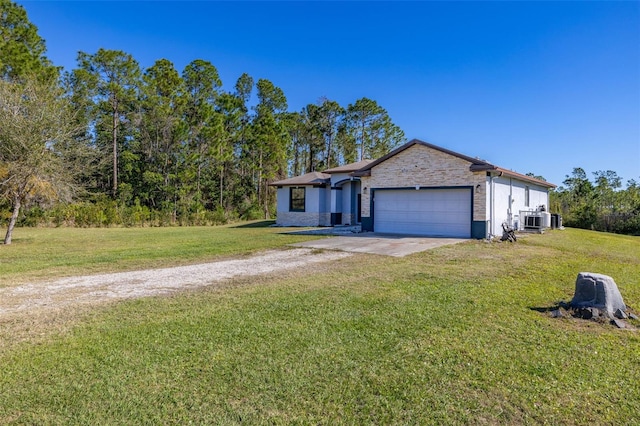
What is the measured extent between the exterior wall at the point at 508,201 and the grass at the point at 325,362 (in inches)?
402

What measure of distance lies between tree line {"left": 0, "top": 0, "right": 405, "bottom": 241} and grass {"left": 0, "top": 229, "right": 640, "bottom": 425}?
14.5 m

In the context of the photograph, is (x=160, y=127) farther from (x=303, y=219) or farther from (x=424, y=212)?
(x=424, y=212)

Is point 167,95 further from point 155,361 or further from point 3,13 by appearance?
point 155,361

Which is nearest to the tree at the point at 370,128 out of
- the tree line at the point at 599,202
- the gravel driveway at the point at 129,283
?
the tree line at the point at 599,202

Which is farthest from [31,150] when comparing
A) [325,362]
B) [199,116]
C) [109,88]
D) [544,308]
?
[199,116]

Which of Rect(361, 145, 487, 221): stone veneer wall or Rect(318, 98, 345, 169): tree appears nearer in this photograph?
Rect(361, 145, 487, 221): stone veneer wall

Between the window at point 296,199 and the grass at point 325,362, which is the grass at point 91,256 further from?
the window at point 296,199

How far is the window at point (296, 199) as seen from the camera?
957 inches

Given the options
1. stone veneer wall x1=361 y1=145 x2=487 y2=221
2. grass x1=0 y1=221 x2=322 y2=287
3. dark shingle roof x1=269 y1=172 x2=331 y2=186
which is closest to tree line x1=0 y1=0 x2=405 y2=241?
grass x1=0 y1=221 x2=322 y2=287

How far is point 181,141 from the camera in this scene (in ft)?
104

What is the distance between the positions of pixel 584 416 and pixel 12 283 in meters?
9.27

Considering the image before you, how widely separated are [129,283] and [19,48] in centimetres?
2624

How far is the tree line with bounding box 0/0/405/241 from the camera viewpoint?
24453 mm

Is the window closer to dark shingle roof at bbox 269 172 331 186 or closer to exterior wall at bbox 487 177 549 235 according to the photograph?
dark shingle roof at bbox 269 172 331 186
